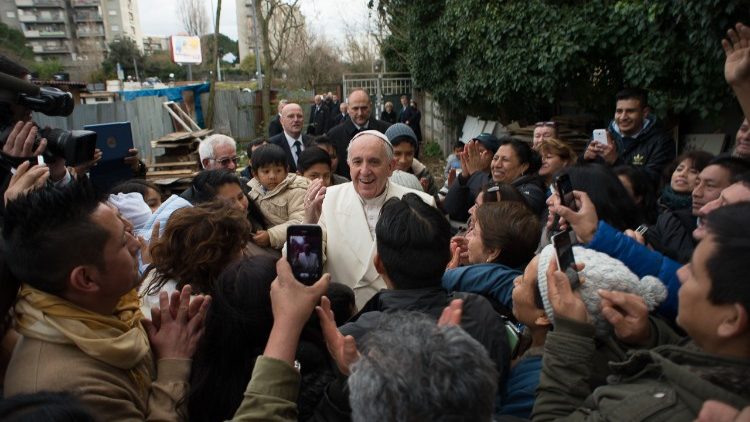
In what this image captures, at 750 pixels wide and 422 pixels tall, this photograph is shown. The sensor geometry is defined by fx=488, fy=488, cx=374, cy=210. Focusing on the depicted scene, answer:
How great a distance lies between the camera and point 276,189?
3.81 meters

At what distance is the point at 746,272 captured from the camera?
3.65 ft

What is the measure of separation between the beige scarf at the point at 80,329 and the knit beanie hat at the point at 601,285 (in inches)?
49.9

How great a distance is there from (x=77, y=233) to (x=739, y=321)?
5.77ft

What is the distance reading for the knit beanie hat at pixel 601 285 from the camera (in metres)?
1.52

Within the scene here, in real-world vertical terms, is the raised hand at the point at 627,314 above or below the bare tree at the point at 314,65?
below

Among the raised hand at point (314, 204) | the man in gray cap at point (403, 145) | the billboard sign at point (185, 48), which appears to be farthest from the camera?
the billboard sign at point (185, 48)

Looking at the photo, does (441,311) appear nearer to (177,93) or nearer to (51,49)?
(177,93)

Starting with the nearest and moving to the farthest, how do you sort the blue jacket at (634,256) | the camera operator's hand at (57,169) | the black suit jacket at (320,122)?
the blue jacket at (634,256) < the camera operator's hand at (57,169) < the black suit jacket at (320,122)

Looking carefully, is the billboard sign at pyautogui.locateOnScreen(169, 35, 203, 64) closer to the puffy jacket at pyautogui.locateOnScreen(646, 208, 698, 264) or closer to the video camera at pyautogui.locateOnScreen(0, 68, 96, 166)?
the video camera at pyautogui.locateOnScreen(0, 68, 96, 166)

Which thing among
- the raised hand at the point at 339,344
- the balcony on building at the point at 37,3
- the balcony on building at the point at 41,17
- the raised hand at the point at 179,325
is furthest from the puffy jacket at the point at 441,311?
the balcony on building at the point at 41,17

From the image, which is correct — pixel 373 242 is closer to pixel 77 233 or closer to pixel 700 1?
pixel 77 233

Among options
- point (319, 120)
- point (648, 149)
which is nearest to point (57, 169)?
point (648, 149)

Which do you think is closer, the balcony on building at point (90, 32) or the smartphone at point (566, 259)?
the smartphone at point (566, 259)

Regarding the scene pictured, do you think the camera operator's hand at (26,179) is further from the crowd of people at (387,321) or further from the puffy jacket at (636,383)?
the puffy jacket at (636,383)
